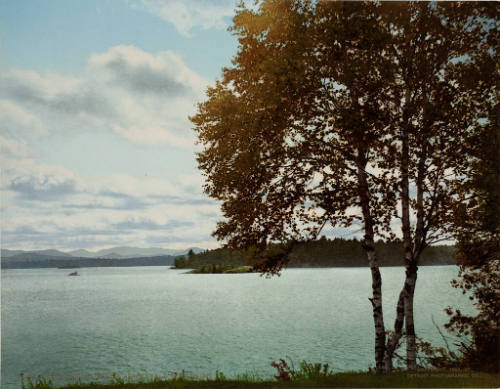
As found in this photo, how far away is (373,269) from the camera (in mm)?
10375

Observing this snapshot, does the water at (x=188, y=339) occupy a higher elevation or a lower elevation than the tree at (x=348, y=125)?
lower

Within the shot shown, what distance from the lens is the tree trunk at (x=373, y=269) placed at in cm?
1024

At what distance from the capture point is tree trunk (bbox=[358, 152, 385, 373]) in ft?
33.6

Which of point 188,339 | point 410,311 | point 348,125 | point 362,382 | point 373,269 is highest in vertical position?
point 348,125

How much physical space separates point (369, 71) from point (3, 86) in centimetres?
916

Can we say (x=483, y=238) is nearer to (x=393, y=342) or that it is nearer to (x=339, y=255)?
(x=393, y=342)

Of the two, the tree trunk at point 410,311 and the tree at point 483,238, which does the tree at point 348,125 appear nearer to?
the tree trunk at point 410,311

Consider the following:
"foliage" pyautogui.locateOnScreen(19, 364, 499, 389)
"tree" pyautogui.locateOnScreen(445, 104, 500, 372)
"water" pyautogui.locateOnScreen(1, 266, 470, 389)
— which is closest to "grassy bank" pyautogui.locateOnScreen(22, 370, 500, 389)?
"foliage" pyautogui.locateOnScreen(19, 364, 499, 389)

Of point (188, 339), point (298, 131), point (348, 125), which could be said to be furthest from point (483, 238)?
Result: point (188, 339)

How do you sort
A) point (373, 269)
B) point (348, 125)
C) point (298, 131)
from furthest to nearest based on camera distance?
point (298, 131) → point (373, 269) → point (348, 125)

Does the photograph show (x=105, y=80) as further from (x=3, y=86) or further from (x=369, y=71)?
(x=369, y=71)

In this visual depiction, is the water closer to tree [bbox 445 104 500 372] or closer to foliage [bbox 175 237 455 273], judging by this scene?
tree [bbox 445 104 500 372]

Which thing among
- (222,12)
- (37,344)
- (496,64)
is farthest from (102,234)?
(37,344)

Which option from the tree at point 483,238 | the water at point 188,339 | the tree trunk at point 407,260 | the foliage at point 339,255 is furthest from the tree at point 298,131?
the foliage at point 339,255
